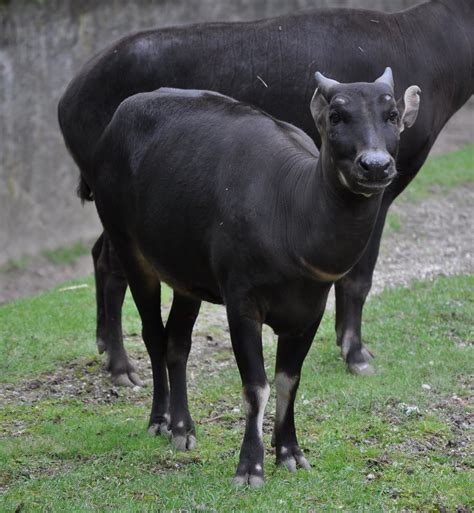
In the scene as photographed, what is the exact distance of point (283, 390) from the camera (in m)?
6.04

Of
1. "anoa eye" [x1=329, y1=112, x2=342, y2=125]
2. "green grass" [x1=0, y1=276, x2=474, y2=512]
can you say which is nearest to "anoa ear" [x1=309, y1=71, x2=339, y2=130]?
"anoa eye" [x1=329, y1=112, x2=342, y2=125]

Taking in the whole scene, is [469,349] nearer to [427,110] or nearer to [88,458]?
[427,110]

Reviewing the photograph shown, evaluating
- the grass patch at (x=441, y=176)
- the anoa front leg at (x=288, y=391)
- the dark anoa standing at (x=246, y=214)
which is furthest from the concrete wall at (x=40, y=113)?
the anoa front leg at (x=288, y=391)

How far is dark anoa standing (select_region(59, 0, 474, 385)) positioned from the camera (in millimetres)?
7852

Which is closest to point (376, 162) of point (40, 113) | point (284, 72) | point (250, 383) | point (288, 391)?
point (250, 383)

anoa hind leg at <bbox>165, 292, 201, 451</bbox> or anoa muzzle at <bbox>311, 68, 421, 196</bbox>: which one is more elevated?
anoa muzzle at <bbox>311, 68, 421, 196</bbox>

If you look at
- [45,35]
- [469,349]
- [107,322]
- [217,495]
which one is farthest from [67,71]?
[217,495]

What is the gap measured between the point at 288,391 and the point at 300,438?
0.77 metres

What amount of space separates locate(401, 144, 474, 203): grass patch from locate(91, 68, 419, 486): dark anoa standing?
24.1 ft

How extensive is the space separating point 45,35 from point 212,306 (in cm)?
477

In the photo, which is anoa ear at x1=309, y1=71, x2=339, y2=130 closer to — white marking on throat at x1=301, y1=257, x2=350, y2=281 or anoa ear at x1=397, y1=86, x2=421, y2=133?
anoa ear at x1=397, y1=86, x2=421, y2=133

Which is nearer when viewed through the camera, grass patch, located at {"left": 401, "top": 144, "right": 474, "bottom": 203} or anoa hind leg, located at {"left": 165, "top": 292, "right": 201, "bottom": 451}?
anoa hind leg, located at {"left": 165, "top": 292, "right": 201, "bottom": 451}

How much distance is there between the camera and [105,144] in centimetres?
681

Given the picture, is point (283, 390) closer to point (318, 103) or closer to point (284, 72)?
point (318, 103)
